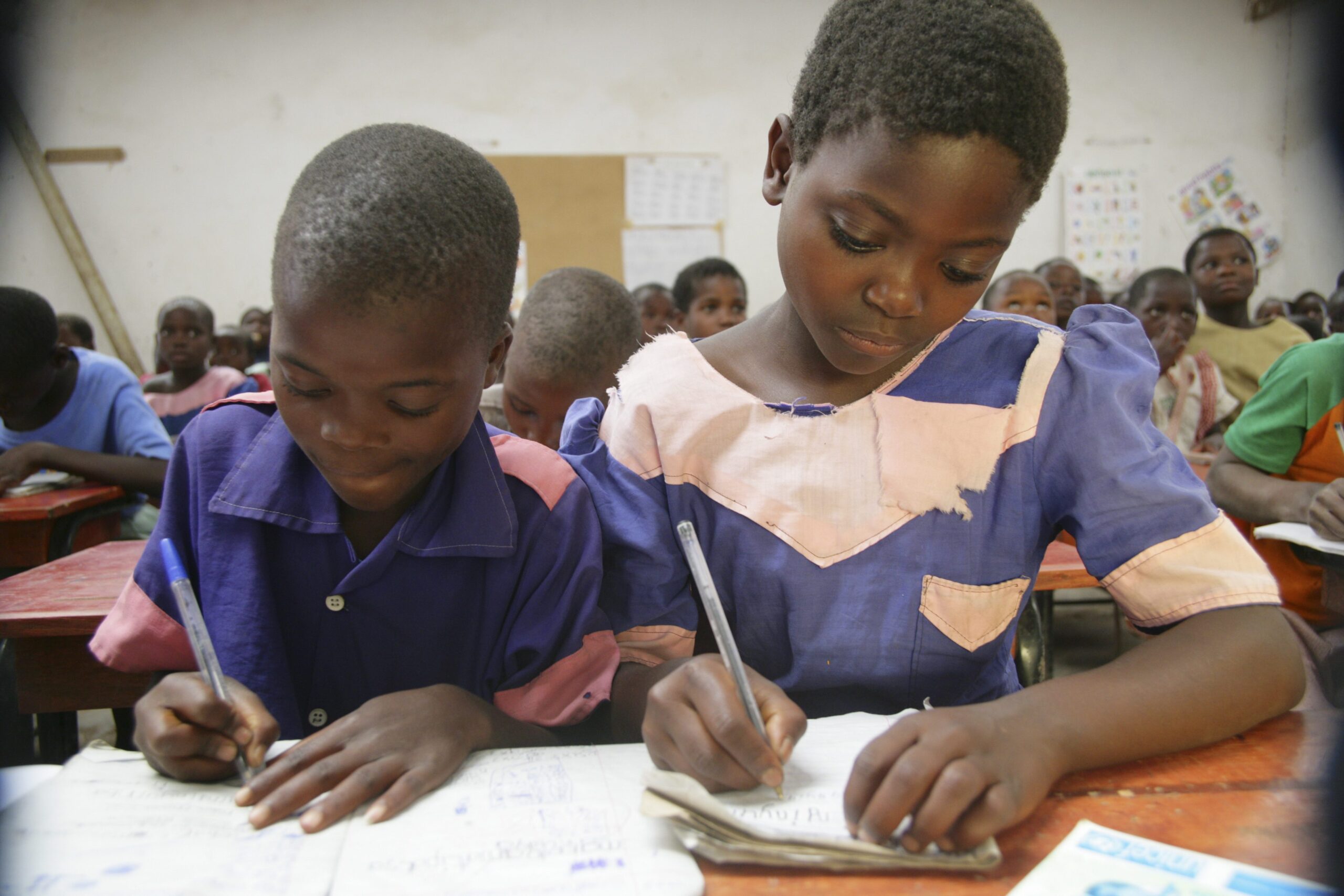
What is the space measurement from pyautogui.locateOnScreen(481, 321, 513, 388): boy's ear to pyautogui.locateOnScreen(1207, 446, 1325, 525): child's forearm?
152 cm

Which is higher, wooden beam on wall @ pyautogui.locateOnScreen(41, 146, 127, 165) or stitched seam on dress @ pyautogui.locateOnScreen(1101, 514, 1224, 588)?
wooden beam on wall @ pyautogui.locateOnScreen(41, 146, 127, 165)

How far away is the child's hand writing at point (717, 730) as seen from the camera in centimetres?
69

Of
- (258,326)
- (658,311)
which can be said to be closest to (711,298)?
(658,311)

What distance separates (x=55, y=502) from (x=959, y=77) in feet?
8.31

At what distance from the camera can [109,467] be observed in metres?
2.75

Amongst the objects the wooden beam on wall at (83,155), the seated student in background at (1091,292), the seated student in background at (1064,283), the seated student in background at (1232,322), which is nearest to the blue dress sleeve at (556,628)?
the seated student in background at (1232,322)

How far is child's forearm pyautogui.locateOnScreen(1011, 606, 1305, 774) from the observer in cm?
74

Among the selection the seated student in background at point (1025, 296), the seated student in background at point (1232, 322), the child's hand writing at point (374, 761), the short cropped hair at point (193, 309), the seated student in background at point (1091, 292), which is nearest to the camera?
the child's hand writing at point (374, 761)

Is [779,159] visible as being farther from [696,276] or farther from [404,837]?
[696,276]

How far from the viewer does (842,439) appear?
98 cm

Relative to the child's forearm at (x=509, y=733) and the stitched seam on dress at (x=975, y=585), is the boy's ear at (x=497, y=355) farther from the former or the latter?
the stitched seam on dress at (x=975, y=585)

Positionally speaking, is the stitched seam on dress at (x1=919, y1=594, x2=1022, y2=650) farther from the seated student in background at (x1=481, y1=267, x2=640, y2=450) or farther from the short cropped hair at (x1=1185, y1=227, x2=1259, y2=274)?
the short cropped hair at (x1=1185, y1=227, x2=1259, y2=274)

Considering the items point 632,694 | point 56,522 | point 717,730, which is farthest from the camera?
point 56,522

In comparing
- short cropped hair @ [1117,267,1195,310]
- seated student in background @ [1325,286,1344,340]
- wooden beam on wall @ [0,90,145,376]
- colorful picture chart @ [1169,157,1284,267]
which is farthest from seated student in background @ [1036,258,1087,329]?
wooden beam on wall @ [0,90,145,376]
